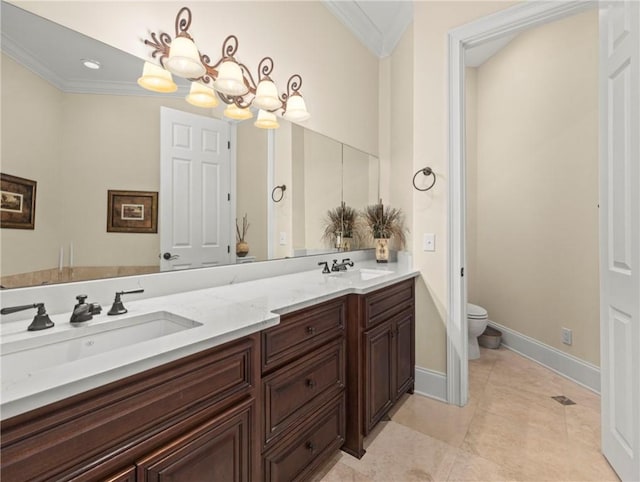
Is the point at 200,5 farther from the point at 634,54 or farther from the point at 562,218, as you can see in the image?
the point at 562,218

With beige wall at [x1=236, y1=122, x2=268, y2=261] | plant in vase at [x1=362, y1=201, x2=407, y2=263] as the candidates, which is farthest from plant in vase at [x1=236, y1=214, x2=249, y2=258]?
plant in vase at [x1=362, y1=201, x2=407, y2=263]

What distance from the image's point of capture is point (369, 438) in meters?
1.79

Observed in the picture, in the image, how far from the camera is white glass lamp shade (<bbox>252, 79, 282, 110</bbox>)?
1837 millimetres

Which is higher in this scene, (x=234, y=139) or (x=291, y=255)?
(x=234, y=139)

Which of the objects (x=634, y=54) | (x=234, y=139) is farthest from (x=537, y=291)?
(x=234, y=139)

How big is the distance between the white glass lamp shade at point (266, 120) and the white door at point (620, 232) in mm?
1751

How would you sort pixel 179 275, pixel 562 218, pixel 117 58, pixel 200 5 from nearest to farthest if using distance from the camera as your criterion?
1. pixel 117 58
2. pixel 179 275
3. pixel 200 5
4. pixel 562 218

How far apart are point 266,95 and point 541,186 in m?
2.51

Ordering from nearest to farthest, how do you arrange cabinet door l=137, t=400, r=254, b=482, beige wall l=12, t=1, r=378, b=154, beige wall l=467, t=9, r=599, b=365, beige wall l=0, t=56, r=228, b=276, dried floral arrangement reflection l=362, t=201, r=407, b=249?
cabinet door l=137, t=400, r=254, b=482
beige wall l=0, t=56, r=228, b=276
beige wall l=12, t=1, r=378, b=154
beige wall l=467, t=9, r=599, b=365
dried floral arrangement reflection l=362, t=201, r=407, b=249

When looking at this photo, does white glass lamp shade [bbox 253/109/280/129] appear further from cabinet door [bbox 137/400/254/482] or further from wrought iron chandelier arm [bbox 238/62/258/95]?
cabinet door [bbox 137/400/254/482]

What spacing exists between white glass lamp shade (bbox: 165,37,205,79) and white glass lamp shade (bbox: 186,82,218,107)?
0.07 m

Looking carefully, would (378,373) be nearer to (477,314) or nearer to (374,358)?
(374,358)

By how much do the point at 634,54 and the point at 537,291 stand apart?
2055 mm

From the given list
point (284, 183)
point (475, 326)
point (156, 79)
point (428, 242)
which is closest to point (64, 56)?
point (156, 79)
